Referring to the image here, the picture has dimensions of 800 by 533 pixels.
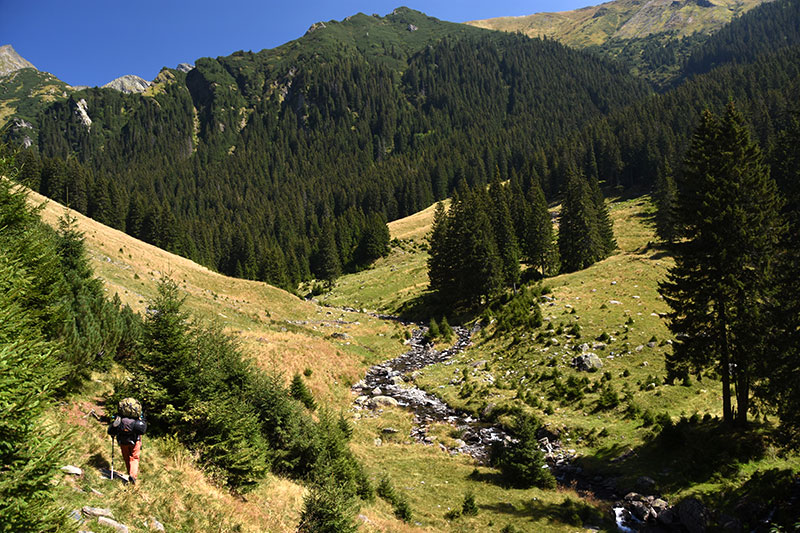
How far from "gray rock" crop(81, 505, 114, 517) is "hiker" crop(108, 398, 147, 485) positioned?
56.4 inches

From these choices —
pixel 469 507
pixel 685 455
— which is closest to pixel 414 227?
pixel 685 455

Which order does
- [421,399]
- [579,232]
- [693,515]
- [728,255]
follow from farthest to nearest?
[579,232] → [421,399] → [728,255] → [693,515]

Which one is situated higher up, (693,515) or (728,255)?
(728,255)

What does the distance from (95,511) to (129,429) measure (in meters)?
1.72

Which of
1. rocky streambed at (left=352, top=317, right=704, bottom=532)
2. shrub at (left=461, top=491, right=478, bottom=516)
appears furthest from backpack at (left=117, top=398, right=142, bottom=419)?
rocky streambed at (left=352, top=317, right=704, bottom=532)

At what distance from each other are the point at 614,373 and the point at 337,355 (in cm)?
2374

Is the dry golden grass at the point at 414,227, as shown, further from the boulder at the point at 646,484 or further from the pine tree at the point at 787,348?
the pine tree at the point at 787,348

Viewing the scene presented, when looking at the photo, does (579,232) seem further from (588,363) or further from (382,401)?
(382,401)

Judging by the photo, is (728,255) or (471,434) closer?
(728,255)

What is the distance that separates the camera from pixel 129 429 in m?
9.19

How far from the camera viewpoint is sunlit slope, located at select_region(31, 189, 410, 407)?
32906 millimetres

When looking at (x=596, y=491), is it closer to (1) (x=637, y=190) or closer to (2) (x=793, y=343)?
(2) (x=793, y=343)

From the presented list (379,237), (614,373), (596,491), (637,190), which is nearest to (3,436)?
(596,491)

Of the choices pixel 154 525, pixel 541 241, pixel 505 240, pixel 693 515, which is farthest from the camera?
pixel 505 240
